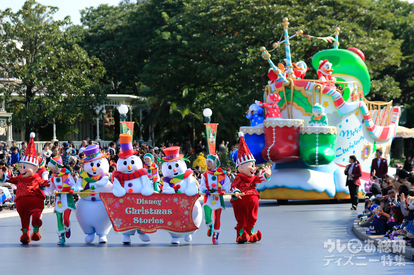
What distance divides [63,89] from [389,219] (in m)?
19.8

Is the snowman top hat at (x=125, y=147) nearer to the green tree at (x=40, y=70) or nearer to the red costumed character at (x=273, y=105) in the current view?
the red costumed character at (x=273, y=105)

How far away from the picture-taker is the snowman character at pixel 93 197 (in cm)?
1055

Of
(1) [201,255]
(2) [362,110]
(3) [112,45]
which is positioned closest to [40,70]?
(3) [112,45]

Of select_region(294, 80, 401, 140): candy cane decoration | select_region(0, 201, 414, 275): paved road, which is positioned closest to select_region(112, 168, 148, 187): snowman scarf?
select_region(0, 201, 414, 275): paved road

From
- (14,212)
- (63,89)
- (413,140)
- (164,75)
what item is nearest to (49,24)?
(63,89)

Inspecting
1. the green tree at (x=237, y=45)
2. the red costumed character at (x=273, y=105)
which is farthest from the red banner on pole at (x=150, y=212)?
the green tree at (x=237, y=45)

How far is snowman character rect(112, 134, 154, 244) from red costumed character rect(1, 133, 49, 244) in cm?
133

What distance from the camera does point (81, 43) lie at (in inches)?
1395

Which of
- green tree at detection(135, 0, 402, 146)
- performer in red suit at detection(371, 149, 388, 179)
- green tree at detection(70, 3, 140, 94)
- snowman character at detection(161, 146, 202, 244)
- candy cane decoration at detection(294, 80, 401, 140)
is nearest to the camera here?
snowman character at detection(161, 146, 202, 244)

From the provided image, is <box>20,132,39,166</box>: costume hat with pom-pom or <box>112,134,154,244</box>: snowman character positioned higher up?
<box>20,132,39,166</box>: costume hat with pom-pom

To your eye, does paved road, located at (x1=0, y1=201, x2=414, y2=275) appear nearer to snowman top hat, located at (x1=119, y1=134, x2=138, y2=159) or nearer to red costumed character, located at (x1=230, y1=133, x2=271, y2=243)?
red costumed character, located at (x1=230, y1=133, x2=271, y2=243)

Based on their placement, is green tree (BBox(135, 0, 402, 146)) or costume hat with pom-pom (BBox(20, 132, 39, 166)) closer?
costume hat with pom-pom (BBox(20, 132, 39, 166))

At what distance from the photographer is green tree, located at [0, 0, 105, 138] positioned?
26.5 metres

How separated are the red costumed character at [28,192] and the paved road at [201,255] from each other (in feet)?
1.37
